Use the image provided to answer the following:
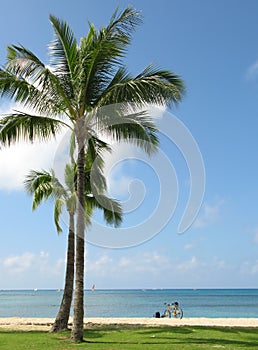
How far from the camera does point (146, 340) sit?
1312 cm

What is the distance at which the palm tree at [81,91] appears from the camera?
1337 cm

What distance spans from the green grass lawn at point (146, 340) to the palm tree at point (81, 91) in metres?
1.25

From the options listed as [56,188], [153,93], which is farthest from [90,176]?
[153,93]

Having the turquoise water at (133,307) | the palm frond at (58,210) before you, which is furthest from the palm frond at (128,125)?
the turquoise water at (133,307)

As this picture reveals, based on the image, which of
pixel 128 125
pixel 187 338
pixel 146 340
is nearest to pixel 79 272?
pixel 146 340

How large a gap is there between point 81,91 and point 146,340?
7614 millimetres

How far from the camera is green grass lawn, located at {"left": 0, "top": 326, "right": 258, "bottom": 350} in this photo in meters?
11.7

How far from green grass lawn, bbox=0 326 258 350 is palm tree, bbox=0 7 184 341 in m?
1.25

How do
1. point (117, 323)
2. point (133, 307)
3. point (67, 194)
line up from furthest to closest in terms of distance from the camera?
point (133, 307), point (117, 323), point (67, 194)

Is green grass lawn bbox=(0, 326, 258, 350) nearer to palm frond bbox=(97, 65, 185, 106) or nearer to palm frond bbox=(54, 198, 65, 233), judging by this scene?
palm frond bbox=(54, 198, 65, 233)

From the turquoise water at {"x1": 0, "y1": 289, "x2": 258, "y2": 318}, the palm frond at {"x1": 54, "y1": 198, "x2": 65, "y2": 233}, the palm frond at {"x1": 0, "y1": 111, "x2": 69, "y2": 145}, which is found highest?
the palm frond at {"x1": 0, "y1": 111, "x2": 69, "y2": 145}

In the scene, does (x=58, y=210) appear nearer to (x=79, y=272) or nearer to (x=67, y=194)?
(x=67, y=194)

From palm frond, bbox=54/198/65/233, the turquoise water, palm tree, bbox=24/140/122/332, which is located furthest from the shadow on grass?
the turquoise water

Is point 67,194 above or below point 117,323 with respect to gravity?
above
